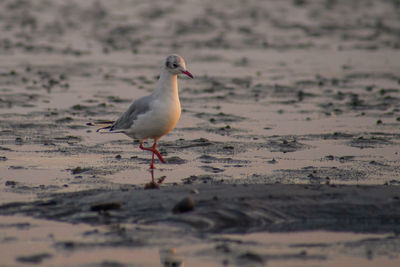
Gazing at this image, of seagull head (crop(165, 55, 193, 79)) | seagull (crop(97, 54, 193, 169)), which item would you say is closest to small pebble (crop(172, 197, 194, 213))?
seagull (crop(97, 54, 193, 169))

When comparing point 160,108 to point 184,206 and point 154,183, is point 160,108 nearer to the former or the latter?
point 154,183

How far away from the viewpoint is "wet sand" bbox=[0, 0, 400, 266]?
25.1 feet

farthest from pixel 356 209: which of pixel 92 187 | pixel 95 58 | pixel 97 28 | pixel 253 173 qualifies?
pixel 97 28

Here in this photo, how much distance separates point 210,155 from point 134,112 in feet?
4.83

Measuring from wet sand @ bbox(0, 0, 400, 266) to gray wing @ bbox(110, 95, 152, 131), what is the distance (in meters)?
0.53

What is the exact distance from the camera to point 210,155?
11.9 metres

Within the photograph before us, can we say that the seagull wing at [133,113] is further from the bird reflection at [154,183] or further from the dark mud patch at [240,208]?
the dark mud patch at [240,208]

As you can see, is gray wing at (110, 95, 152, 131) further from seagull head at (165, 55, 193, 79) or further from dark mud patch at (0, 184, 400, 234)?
dark mud patch at (0, 184, 400, 234)

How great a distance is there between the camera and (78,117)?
589 inches

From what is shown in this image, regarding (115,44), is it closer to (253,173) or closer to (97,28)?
(97,28)

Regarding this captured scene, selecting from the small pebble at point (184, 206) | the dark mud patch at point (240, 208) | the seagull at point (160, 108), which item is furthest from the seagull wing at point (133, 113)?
the small pebble at point (184, 206)

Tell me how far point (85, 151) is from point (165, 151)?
4.34 ft

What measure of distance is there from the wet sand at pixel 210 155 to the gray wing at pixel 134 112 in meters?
0.53

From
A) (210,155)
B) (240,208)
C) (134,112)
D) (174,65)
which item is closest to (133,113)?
(134,112)
